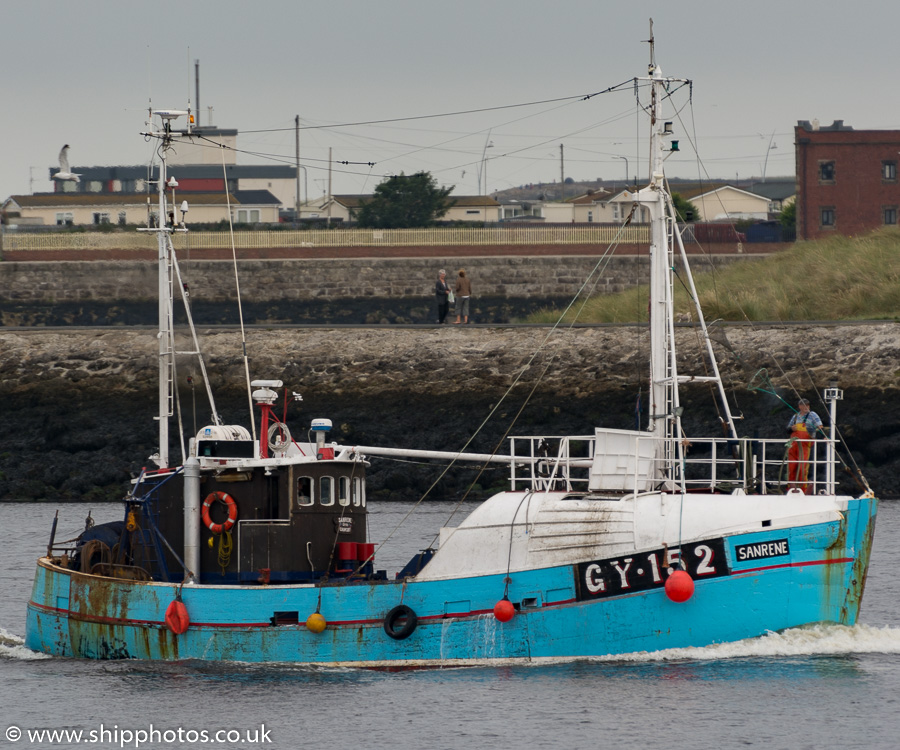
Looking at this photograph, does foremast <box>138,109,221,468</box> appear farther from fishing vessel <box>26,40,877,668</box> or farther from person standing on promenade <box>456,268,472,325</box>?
person standing on promenade <box>456,268,472,325</box>

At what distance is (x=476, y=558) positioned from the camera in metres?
18.4

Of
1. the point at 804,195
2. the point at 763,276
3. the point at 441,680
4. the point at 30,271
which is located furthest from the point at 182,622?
the point at 804,195

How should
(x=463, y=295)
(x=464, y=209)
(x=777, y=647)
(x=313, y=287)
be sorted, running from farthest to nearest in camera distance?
1. (x=464, y=209)
2. (x=313, y=287)
3. (x=463, y=295)
4. (x=777, y=647)

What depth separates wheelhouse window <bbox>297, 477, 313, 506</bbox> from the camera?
64.6 feet

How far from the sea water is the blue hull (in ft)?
0.63

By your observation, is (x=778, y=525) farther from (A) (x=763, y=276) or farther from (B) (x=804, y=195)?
(B) (x=804, y=195)

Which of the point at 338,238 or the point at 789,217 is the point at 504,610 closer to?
the point at 338,238

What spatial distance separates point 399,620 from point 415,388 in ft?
70.7

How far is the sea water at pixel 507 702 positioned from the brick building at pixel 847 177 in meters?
53.5

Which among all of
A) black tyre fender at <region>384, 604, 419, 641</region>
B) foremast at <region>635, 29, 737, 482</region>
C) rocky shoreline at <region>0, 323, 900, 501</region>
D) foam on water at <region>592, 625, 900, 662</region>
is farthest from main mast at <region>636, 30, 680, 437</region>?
rocky shoreline at <region>0, 323, 900, 501</region>

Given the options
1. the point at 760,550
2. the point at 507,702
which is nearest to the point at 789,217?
the point at 760,550

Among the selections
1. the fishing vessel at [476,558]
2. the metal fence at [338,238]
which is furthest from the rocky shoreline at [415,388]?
the metal fence at [338,238]

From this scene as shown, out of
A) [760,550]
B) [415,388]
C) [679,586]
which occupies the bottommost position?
[679,586]

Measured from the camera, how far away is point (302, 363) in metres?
41.5
